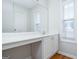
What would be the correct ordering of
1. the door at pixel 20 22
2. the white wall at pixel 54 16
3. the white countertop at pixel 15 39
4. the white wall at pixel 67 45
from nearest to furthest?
the white countertop at pixel 15 39 < the door at pixel 20 22 < the white wall at pixel 67 45 < the white wall at pixel 54 16

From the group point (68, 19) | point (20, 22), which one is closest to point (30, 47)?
point (20, 22)

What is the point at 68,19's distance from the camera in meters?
3.14

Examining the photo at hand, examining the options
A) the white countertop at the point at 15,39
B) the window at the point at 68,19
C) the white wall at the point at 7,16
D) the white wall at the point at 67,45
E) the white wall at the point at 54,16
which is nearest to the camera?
the white countertop at the point at 15,39

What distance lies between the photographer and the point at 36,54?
2.16 metres

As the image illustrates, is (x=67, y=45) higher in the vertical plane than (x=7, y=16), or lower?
lower

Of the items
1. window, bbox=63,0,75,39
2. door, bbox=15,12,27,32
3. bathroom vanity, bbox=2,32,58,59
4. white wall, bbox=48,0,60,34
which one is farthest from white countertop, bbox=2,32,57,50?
window, bbox=63,0,75,39

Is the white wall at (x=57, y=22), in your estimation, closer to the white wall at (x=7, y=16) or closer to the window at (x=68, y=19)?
the window at (x=68, y=19)

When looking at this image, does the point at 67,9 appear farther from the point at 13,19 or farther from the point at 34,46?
the point at 13,19

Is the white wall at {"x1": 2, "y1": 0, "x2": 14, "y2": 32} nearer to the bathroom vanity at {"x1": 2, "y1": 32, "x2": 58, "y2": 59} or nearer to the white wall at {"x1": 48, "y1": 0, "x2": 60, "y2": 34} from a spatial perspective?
the bathroom vanity at {"x1": 2, "y1": 32, "x2": 58, "y2": 59}

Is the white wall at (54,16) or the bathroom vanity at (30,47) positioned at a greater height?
the white wall at (54,16)

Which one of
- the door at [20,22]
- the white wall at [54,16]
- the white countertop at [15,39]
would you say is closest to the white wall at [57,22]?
the white wall at [54,16]

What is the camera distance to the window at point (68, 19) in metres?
2.99

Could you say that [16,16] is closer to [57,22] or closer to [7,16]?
[7,16]

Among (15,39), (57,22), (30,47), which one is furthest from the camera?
(57,22)
